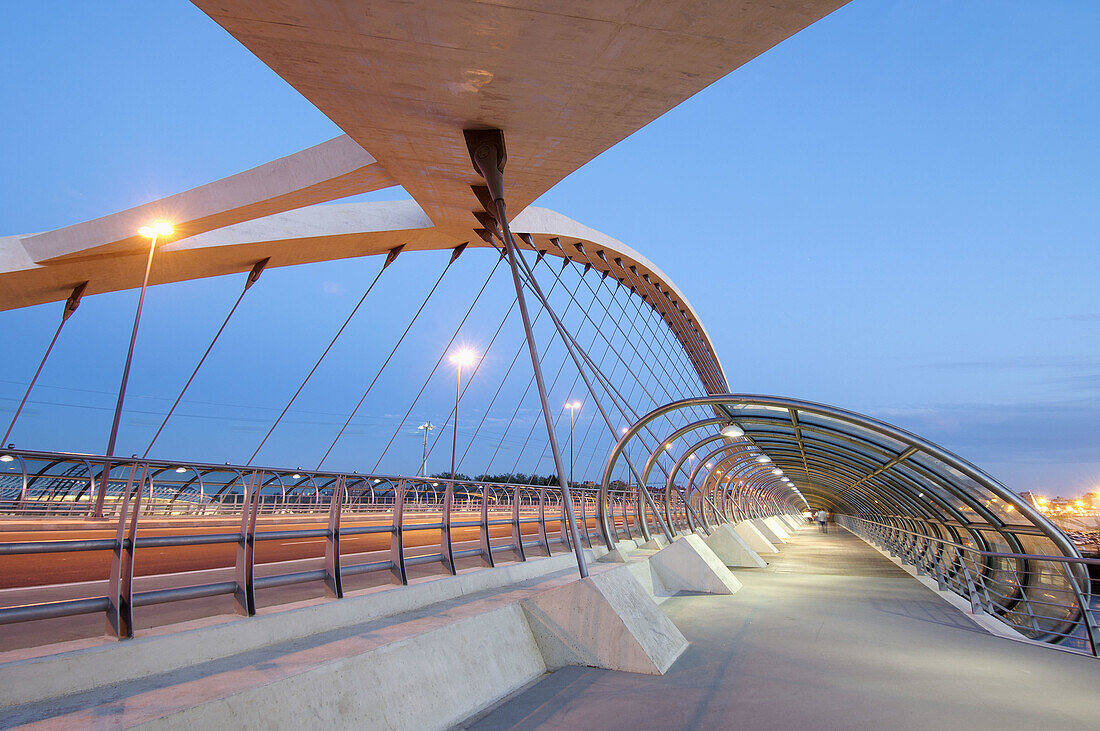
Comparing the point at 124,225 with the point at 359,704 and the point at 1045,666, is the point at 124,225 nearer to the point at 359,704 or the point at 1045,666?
the point at 359,704

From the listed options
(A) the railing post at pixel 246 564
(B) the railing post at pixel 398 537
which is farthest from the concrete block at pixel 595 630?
(A) the railing post at pixel 246 564

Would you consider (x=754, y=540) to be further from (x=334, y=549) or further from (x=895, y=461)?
(x=334, y=549)

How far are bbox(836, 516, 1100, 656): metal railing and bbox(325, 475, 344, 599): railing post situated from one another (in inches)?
302

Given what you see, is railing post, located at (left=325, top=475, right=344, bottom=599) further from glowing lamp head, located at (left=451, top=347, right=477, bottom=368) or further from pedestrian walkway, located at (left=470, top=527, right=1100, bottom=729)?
glowing lamp head, located at (left=451, top=347, right=477, bottom=368)

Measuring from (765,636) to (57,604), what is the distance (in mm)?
7101

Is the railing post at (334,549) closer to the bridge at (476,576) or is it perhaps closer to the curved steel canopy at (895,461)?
the bridge at (476,576)

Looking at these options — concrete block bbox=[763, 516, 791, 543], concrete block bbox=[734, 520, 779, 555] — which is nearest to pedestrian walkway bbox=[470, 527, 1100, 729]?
concrete block bbox=[734, 520, 779, 555]

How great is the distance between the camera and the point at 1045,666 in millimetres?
6207

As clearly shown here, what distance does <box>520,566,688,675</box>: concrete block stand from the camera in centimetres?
584

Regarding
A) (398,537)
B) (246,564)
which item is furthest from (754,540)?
(246,564)

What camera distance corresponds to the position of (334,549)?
5086 millimetres

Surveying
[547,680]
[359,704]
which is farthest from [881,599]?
[359,704]

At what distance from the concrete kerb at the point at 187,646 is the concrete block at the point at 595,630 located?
3.72 ft

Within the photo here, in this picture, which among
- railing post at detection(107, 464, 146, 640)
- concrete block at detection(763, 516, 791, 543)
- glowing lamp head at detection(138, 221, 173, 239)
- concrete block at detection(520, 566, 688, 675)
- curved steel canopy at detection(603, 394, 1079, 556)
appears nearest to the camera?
railing post at detection(107, 464, 146, 640)
